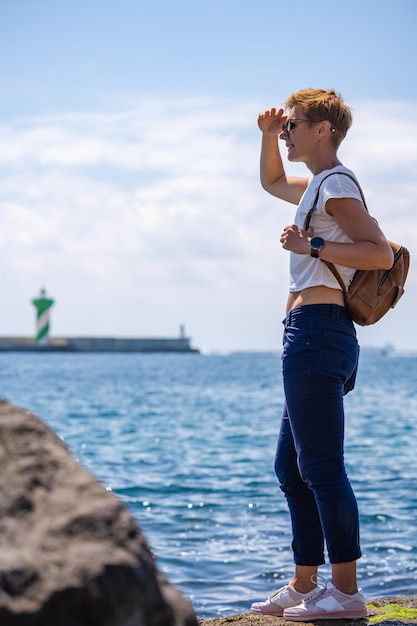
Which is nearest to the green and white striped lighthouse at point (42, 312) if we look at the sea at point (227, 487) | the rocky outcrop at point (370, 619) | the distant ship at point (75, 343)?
Result: the distant ship at point (75, 343)

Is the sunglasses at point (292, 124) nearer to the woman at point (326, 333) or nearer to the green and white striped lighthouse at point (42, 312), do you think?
the woman at point (326, 333)

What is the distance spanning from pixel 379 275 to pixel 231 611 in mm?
2557

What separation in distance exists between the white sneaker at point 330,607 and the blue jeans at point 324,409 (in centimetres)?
14

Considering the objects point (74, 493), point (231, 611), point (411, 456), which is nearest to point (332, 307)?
point (74, 493)

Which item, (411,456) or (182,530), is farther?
(411,456)

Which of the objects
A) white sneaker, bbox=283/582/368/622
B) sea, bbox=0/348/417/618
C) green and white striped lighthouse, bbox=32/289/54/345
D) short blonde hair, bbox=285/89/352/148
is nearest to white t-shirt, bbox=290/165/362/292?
short blonde hair, bbox=285/89/352/148

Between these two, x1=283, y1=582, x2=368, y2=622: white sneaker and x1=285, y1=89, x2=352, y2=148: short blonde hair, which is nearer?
x1=283, y1=582, x2=368, y2=622: white sneaker

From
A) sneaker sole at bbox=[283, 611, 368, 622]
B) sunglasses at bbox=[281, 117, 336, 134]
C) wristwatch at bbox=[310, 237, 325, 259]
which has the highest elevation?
sunglasses at bbox=[281, 117, 336, 134]

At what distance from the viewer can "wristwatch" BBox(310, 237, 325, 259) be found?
316 cm

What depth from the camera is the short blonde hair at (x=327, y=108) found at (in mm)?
3369

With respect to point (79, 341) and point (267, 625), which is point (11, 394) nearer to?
point (267, 625)

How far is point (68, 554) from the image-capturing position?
148 centimetres

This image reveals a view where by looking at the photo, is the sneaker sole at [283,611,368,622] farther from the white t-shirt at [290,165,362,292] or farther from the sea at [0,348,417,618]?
the sea at [0,348,417,618]

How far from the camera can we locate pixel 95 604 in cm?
145
